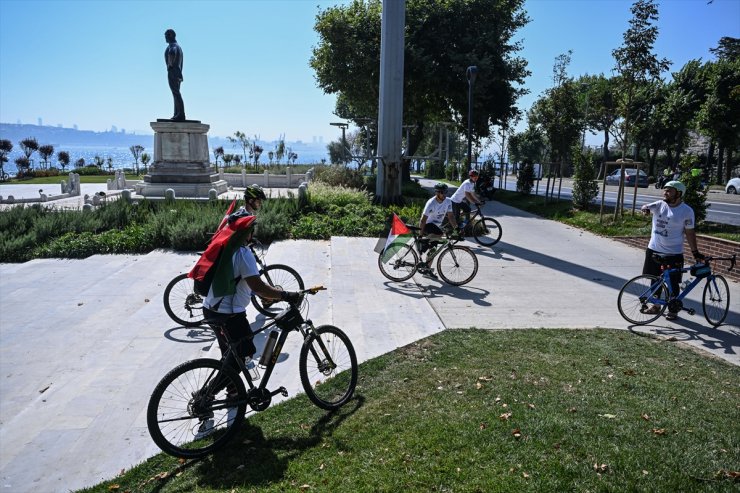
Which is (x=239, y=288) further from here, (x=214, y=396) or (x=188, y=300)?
(x=188, y=300)

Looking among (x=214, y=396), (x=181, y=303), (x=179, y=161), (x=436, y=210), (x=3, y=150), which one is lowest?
(x=181, y=303)

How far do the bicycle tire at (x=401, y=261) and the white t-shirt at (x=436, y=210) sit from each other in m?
0.73

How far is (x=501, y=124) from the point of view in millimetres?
31906

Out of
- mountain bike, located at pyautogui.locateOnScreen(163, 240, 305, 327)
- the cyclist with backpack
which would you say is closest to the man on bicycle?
mountain bike, located at pyautogui.locateOnScreen(163, 240, 305, 327)

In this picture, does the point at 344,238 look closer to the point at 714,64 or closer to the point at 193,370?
the point at 193,370

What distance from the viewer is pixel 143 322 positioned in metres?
7.54

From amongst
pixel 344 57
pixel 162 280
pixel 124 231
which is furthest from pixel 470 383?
pixel 344 57

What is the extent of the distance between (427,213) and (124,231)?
788 cm

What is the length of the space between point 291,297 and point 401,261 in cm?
499

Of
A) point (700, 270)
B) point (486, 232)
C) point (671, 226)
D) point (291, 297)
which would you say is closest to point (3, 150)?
point (486, 232)

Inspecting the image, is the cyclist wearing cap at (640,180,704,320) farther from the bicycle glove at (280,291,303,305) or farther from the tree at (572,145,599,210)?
the tree at (572,145,599,210)

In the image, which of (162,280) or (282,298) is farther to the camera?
(162,280)

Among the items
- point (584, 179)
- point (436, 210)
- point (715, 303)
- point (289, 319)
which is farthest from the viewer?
point (584, 179)

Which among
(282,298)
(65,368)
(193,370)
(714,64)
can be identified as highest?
(714,64)
